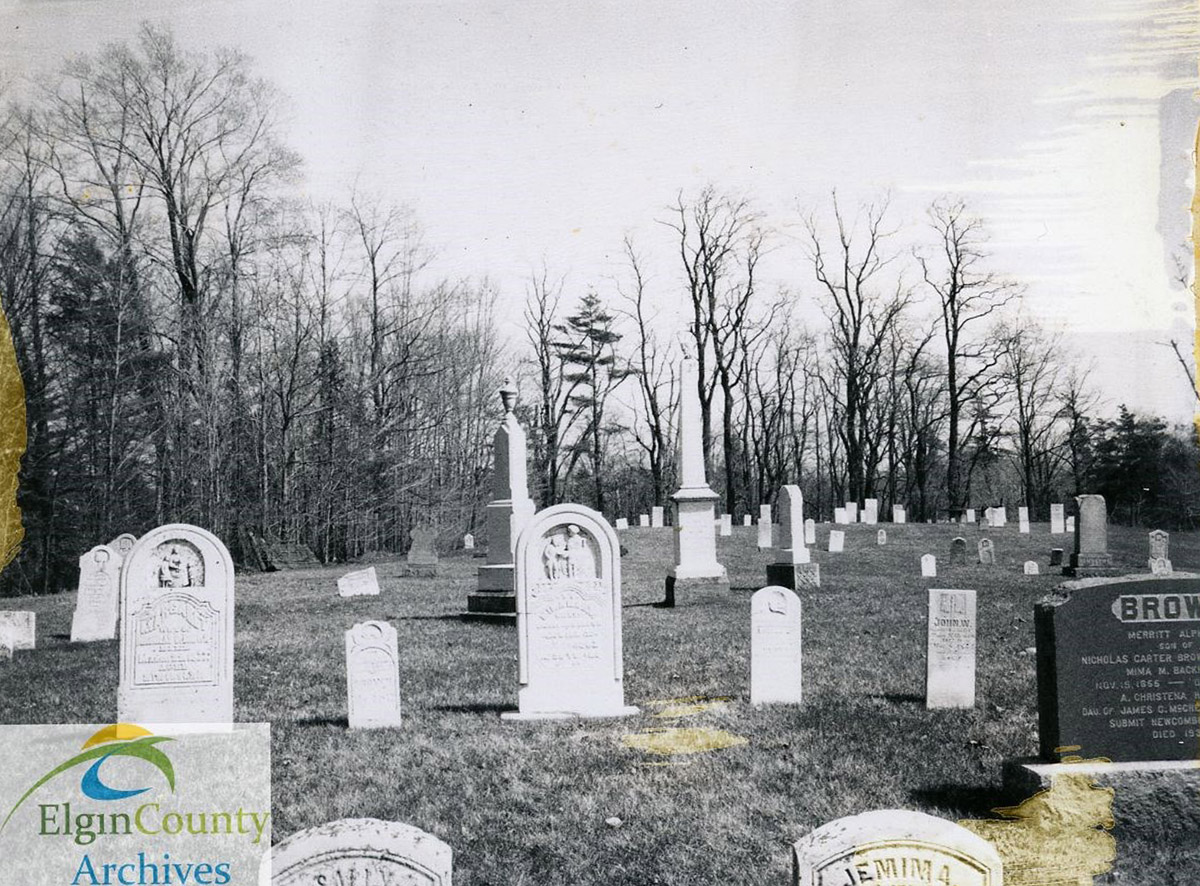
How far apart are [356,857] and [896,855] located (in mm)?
1792

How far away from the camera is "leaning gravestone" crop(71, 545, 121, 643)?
11.6 m

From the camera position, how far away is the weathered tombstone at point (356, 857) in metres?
2.99

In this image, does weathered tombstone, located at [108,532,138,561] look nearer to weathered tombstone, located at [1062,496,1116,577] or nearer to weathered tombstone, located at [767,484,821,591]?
weathered tombstone, located at [767,484,821,591]

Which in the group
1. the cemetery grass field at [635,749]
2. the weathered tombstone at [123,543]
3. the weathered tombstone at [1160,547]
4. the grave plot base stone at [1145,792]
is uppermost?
the weathered tombstone at [123,543]

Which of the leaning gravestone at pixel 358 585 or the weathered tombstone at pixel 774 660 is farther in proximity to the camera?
the leaning gravestone at pixel 358 585

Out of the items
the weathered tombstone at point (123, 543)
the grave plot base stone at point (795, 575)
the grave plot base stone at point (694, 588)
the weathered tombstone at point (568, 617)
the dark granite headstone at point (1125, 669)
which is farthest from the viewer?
the grave plot base stone at point (795, 575)

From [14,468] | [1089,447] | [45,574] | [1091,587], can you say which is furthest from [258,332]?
[1089,447]

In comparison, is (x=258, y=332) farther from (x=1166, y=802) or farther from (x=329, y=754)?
(x=1166, y=802)

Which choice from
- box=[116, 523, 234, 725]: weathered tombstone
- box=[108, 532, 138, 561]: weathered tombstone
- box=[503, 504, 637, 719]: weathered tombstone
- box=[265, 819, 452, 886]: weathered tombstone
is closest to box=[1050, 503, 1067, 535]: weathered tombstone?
box=[503, 504, 637, 719]: weathered tombstone

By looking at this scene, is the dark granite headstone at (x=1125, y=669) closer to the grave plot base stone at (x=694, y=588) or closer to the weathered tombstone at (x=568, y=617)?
the weathered tombstone at (x=568, y=617)

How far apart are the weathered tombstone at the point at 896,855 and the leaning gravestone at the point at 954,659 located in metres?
4.41

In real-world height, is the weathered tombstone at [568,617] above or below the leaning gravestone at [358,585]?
above

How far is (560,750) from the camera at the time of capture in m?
6.41

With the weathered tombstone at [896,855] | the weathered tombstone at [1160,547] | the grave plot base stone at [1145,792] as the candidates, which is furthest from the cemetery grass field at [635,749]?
the weathered tombstone at [1160,547]
